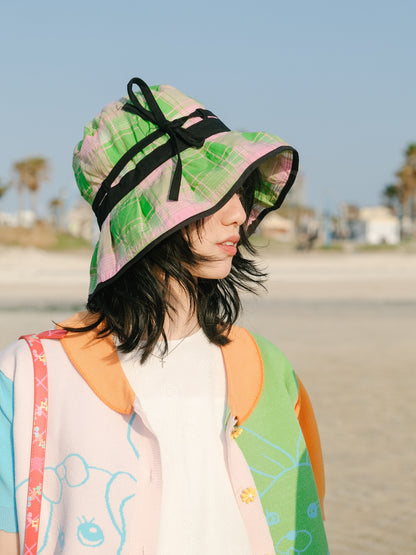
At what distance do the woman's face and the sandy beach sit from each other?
0.22 metres

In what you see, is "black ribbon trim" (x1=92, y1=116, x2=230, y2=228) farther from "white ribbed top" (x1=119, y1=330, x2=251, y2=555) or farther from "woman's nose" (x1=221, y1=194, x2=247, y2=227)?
"white ribbed top" (x1=119, y1=330, x2=251, y2=555)

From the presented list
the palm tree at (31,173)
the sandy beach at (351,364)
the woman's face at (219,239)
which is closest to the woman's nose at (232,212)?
the woman's face at (219,239)

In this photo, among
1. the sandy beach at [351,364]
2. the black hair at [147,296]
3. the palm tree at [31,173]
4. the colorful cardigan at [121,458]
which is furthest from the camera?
the palm tree at [31,173]

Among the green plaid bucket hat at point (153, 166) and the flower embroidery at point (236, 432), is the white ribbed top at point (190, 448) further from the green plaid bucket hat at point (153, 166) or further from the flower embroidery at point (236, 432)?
the green plaid bucket hat at point (153, 166)

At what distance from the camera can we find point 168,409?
5.10 ft

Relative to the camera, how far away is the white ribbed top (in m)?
1.49

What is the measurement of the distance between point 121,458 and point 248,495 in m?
0.25

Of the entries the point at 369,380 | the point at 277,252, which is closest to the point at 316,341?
the point at 369,380

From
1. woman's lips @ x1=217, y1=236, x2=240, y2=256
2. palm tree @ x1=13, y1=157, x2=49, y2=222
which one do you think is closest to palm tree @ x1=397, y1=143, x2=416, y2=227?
palm tree @ x1=13, y1=157, x2=49, y2=222

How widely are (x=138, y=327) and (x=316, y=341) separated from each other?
1005cm

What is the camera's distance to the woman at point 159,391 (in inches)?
57.8

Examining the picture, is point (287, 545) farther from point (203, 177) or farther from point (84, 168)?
point (84, 168)

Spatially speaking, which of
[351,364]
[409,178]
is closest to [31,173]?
[409,178]

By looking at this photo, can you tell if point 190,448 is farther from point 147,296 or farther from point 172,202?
point 172,202
